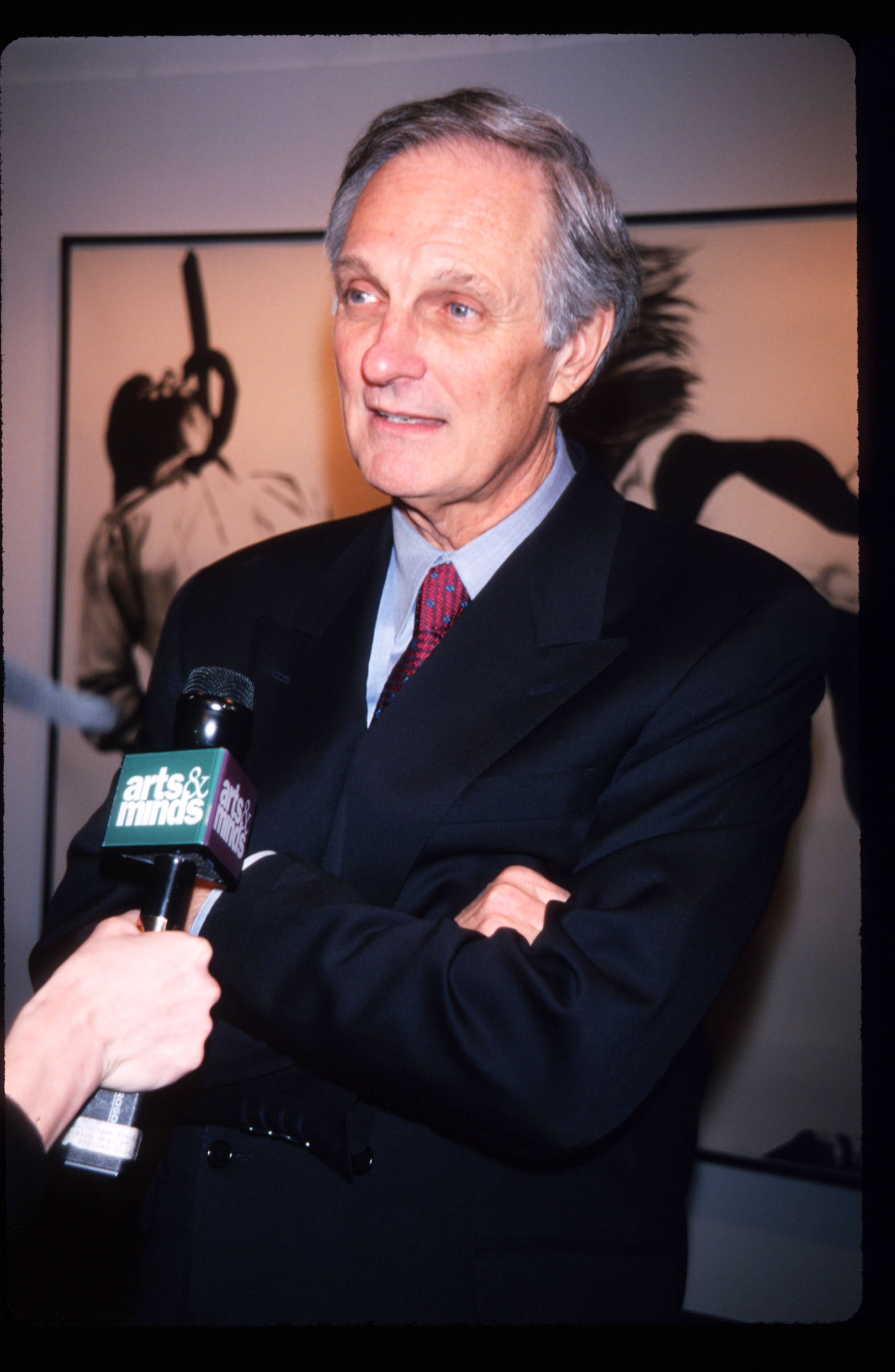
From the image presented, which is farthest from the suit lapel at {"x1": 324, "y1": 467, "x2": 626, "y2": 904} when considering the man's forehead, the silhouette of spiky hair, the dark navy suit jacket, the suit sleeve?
the silhouette of spiky hair

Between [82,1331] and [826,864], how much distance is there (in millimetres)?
1932

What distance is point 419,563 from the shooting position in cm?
166

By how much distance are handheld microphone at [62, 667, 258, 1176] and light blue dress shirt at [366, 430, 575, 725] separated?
38 cm

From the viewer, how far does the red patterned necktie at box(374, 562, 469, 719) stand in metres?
1.56

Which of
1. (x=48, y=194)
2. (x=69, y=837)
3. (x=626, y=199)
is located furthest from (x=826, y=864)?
(x=48, y=194)

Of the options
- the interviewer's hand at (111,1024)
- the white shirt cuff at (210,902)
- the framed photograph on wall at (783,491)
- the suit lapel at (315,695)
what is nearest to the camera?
the interviewer's hand at (111,1024)

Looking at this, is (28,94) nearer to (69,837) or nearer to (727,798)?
(69,837)

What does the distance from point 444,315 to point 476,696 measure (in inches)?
21.7

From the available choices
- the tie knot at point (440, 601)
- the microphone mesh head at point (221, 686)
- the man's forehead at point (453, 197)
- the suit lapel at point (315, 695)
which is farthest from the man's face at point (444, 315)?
the microphone mesh head at point (221, 686)

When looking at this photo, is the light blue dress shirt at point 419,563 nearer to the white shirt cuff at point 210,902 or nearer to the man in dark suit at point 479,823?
the man in dark suit at point 479,823

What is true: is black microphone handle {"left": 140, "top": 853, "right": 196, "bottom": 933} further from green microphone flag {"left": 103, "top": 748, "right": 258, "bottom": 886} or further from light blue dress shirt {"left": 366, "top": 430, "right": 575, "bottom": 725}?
light blue dress shirt {"left": 366, "top": 430, "right": 575, "bottom": 725}

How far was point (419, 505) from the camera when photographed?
160cm

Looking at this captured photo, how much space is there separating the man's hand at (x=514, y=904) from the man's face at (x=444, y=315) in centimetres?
57

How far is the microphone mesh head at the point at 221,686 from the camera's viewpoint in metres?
1.24
